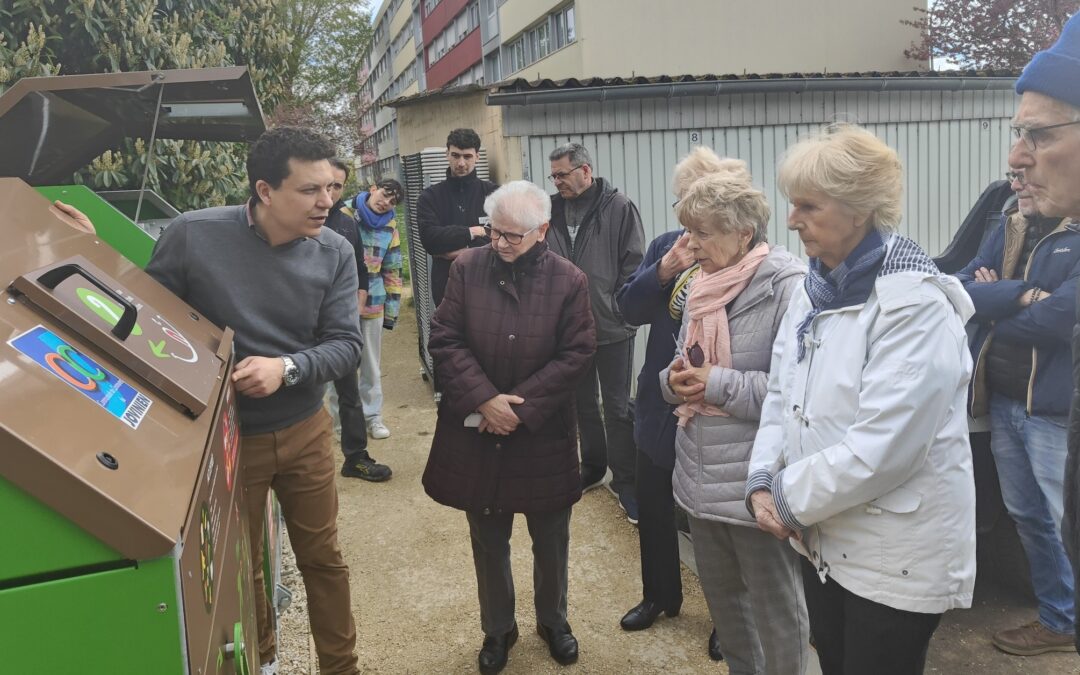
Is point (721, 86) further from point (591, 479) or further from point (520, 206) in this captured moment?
point (520, 206)

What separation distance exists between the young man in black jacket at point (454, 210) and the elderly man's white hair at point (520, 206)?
2.48 meters

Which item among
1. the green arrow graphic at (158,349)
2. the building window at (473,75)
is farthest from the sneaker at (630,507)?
the building window at (473,75)

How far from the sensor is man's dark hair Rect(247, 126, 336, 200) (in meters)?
→ 2.60

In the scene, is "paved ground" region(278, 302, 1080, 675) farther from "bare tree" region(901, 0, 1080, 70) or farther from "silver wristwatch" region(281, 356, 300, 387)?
"bare tree" region(901, 0, 1080, 70)

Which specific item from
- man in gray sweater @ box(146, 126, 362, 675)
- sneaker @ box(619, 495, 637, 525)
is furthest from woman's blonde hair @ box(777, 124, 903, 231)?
sneaker @ box(619, 495, 637, 525)

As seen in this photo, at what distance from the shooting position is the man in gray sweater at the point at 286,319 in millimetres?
2605

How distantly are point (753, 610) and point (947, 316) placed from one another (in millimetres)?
1212

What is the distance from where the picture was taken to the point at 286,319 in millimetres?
2742

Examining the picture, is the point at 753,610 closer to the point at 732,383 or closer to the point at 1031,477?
the point at 732,383

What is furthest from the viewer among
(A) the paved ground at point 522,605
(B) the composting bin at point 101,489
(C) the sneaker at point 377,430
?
(C) the sneaker at point 377,430

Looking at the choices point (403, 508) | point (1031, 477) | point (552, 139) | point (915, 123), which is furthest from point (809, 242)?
point (915, 123)

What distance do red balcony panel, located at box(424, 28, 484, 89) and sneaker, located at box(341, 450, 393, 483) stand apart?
27983 mm

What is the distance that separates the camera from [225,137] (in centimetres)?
341

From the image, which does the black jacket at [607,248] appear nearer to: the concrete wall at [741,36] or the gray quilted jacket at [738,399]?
the gray quilted jacket at [738,399]
